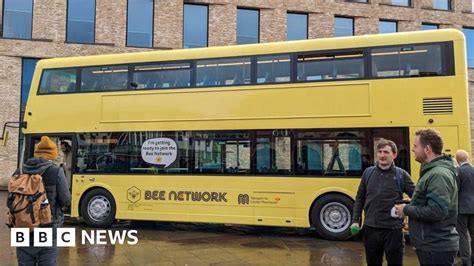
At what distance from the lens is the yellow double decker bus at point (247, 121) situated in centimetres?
926

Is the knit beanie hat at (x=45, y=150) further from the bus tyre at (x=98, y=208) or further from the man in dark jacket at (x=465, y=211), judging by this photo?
the bus tyre at (x=98, y=208)

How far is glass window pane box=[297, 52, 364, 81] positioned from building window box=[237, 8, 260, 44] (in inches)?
587

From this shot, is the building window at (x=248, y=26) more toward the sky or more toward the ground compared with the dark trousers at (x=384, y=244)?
more toward the sky

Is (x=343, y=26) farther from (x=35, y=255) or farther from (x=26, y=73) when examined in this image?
(x=35, y=255)

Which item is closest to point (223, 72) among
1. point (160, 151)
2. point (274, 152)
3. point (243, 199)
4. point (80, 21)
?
point (274, 152)

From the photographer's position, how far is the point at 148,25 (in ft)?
77.8

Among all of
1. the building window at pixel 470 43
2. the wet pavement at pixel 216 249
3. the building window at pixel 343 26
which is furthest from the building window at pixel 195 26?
the building window at pixel 470 43

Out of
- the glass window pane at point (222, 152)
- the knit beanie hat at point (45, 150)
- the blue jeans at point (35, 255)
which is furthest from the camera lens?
the glass window pane at point (222, 152)

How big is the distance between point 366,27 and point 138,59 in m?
18.3

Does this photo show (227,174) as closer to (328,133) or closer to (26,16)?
(328,133)

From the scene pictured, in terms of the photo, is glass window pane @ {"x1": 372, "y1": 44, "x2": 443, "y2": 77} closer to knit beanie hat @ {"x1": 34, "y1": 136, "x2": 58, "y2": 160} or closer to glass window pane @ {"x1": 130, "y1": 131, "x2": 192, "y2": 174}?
glass window pane @ {"x1": 130, "y1": 131, "x2": 192, "y2": 174}

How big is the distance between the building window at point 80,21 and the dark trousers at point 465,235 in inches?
795


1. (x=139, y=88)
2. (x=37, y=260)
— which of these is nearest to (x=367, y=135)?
(x=139, y=88)

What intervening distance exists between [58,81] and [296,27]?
635 inches
